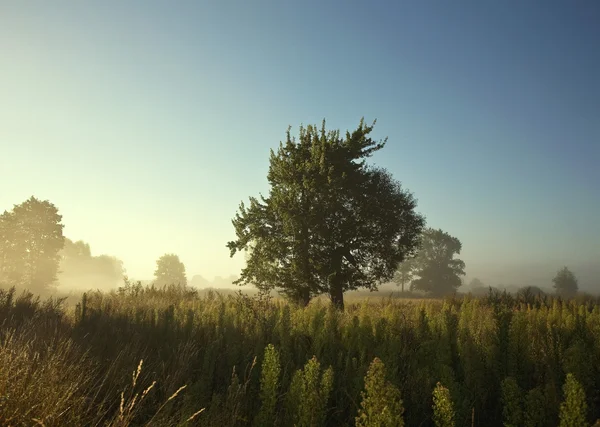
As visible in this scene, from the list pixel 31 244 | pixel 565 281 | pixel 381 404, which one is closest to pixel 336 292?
pixel 381 404

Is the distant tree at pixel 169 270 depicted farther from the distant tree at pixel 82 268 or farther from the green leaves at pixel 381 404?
the green leaves at pixel 381 404

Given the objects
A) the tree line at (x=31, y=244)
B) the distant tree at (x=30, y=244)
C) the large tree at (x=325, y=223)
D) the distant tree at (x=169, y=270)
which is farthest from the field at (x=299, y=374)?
the distant tree at (x=169, y=270)

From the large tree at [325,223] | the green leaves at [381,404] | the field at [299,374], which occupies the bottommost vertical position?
the field at [299,374]

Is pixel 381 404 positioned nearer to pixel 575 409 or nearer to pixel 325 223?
pixel 575 409

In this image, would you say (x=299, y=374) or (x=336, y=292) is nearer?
(x=299, y=374)

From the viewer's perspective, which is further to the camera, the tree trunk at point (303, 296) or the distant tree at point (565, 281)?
the distant tree at point (565, 281)

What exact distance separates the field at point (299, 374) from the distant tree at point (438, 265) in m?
51.0

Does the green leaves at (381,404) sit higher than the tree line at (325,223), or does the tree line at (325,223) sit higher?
the tree line at (325,223)

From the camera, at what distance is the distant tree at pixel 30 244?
42.0m

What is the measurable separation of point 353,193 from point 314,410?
538 inches

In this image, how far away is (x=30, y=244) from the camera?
141 ft

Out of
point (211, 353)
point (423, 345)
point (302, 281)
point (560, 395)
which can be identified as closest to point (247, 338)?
point (211, 353)

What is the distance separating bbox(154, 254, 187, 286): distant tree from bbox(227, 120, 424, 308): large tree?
69.3m

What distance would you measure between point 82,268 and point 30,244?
131ft
